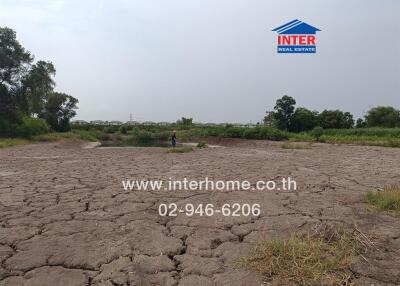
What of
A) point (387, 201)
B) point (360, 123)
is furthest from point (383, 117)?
point (387, 201)

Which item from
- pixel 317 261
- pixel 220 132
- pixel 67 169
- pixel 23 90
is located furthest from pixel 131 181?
pixel 220 132

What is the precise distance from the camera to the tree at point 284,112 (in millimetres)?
34469

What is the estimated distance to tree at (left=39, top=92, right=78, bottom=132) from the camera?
115ft

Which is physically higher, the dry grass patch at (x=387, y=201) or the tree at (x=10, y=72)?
the tree at (x=10, y=72)

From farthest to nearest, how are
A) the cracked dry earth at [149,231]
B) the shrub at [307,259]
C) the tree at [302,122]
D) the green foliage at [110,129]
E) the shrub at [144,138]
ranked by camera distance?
the green foliage at [110,129]
the tree at [302,122]
the shrub at [144,138]
the cracked dry earth at [149,231]
the shrub at [307,259]

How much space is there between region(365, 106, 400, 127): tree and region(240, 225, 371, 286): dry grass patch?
3723cm

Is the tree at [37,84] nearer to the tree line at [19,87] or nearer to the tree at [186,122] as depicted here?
the tree line at [19,87]

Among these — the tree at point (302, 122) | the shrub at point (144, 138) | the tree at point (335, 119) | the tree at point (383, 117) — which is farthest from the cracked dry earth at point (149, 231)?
the tree at point (383, 117)

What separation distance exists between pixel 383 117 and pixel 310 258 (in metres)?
38.9

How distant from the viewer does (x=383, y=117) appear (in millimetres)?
36281

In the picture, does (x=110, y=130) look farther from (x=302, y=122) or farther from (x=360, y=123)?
(x=360, y=123)

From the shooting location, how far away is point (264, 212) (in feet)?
14.4

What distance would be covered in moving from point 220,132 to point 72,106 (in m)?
17.0

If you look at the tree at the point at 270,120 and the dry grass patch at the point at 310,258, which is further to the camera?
the tree at the point at 270,120
